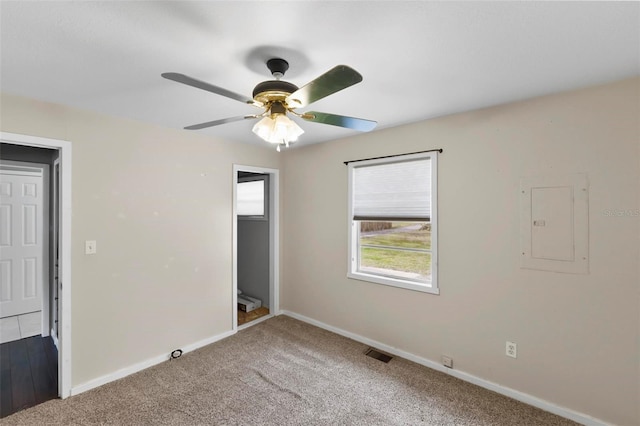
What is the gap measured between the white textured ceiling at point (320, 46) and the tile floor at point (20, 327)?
120 inches

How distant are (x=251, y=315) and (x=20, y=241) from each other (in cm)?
345

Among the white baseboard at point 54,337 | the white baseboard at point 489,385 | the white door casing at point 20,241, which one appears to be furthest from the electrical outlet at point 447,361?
the white door casing at point 20,241

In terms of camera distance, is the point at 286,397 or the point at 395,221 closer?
the point at 286,397

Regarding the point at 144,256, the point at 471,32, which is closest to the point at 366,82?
the point at 471,32

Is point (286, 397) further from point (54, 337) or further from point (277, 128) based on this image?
point (54, 337)

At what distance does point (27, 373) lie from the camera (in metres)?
2.63

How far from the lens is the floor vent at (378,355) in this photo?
2857 millimetres

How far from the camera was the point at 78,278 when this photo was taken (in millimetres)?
2357

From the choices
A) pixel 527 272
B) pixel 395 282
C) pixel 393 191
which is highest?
pixel 393 191

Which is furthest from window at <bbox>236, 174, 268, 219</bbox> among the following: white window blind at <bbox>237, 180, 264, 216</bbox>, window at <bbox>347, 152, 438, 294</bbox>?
window at <bbox>347, 152, 438, 294</bbox>

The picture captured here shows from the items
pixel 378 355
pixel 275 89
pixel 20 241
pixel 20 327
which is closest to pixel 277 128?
pixel 275 89

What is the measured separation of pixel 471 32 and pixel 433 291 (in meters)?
2.10

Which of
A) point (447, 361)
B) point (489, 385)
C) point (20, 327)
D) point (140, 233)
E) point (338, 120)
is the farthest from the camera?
point (20, 327)

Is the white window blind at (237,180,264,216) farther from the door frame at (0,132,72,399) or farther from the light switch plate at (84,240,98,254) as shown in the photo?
the door frame at (0,132,72,399)
